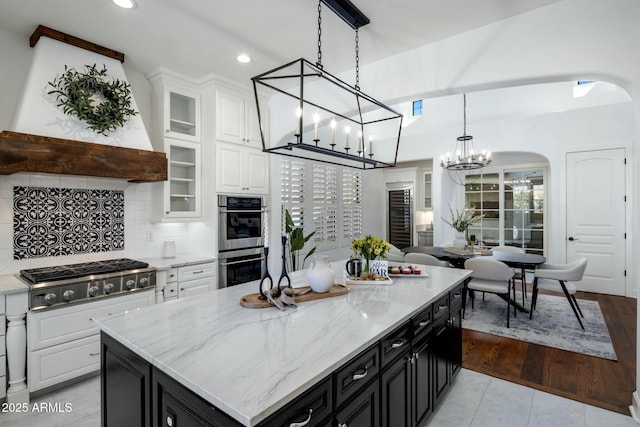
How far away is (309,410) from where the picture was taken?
109 centimetres

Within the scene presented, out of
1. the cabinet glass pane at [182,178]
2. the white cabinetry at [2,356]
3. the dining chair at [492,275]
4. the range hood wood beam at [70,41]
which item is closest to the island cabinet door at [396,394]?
the dining chair at [492,275]

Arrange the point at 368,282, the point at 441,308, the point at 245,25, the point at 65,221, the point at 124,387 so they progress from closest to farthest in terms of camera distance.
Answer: the point at 124,387 → the point at 441,308 → the point at 368,282 → the point at 245,25 → the point at 65,221

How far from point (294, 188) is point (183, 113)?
1.98m

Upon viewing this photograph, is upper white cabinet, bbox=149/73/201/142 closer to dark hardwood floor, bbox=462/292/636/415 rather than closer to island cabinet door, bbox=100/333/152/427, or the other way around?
island cabinet door, bbox=100/333/152/427

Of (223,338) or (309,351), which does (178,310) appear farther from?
(309,351)

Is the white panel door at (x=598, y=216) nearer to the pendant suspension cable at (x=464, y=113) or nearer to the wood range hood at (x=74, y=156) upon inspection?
the pendant suspension cable at (x=464, y=113)

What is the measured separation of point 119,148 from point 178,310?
197 cm

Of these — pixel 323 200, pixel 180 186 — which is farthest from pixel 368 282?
pixel 323 200

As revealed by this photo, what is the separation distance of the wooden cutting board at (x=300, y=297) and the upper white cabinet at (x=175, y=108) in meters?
2.42

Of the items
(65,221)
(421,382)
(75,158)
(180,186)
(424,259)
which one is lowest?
(421,382)

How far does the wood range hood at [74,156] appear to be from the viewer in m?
2.39

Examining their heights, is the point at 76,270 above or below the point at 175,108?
below

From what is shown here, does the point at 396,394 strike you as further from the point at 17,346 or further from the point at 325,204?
the point at 325,204

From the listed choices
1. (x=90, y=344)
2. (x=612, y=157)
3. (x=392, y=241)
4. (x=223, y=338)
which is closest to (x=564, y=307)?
(x=612, y=157)
